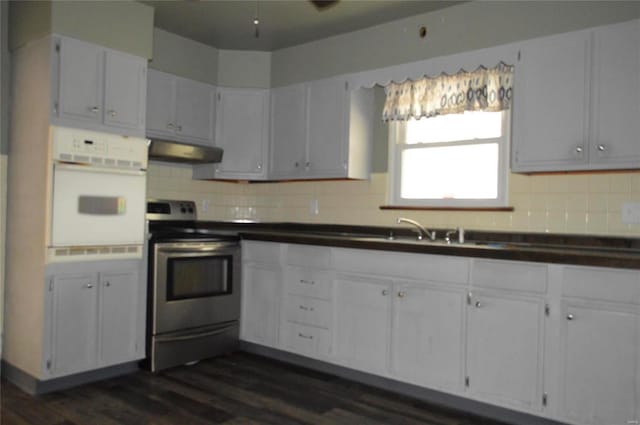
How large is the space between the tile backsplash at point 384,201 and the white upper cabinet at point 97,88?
916mm

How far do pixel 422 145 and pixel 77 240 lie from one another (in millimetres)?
2500

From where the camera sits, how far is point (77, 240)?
3.27 meters

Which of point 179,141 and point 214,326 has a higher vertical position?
point 179,141

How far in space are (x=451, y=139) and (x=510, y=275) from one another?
4.60 ft

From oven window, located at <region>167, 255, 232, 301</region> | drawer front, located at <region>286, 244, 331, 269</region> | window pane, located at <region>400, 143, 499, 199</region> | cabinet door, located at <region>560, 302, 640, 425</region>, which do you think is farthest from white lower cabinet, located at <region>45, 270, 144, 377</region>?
cabinet door, located at <region>560, 302, 640, 425</region>

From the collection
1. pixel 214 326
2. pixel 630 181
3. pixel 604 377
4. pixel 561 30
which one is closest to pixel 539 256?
pixel 604 377

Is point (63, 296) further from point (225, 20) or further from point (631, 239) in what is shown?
point (631, 239)

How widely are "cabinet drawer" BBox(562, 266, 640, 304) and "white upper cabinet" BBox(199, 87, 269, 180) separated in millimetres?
2751

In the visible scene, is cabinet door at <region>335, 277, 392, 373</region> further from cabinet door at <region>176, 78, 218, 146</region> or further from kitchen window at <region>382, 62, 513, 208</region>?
cabinet door at <region>176, 78, 218, 146</region>

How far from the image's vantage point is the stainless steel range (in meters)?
3.66

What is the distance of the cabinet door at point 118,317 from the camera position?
3.44 m

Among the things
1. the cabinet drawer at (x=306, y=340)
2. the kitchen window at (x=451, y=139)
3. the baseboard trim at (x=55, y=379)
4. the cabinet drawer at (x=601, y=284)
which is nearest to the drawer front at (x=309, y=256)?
the cabinet drawer at (x=306, y=340)

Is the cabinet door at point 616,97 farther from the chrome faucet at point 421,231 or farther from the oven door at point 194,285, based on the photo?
the oven door at point 194,285

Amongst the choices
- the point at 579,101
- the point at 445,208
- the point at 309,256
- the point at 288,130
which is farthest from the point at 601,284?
the point at 288,130
